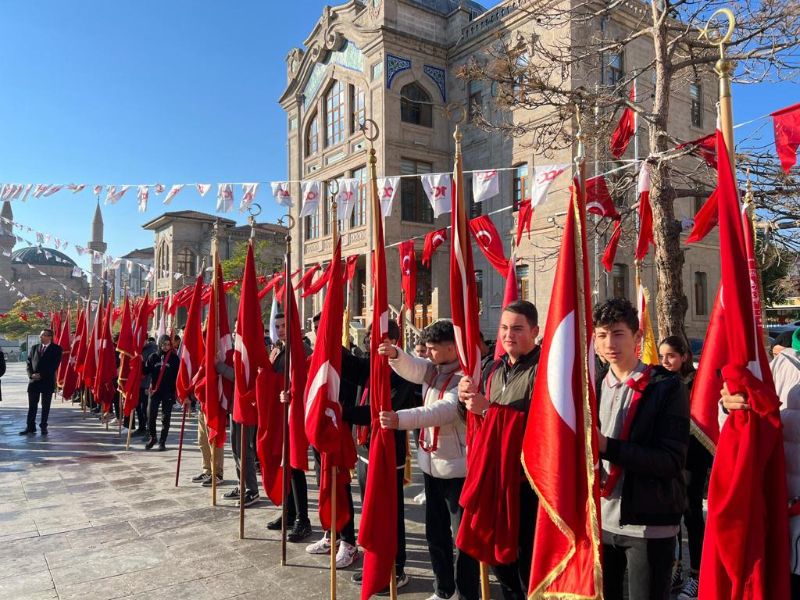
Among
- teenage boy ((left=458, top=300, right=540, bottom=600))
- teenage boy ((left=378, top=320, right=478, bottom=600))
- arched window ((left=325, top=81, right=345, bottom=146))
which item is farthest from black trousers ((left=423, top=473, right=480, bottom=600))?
arched window ((left=325, top=81, right=345, bottom=146))

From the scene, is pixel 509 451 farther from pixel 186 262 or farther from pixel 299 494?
pixel 186 262

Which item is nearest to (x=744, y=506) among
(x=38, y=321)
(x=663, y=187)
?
(x=663, y=187)

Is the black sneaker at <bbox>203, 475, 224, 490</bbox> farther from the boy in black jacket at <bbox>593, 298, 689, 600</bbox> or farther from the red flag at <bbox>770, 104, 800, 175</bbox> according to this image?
the red flag at <bbox>770, 104, 800, 175</bbox>

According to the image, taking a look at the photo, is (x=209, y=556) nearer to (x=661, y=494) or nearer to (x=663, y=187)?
(x=661, y=494)

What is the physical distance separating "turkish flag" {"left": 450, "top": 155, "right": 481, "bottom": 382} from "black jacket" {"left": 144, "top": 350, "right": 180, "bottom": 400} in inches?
294

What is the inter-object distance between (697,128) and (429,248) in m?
14.5

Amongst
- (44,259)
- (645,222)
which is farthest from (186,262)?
(44,259)

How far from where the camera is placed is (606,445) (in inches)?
104

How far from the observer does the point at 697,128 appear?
22109 mm

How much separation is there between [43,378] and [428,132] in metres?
17.5

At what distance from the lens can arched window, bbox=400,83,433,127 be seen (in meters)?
24.2

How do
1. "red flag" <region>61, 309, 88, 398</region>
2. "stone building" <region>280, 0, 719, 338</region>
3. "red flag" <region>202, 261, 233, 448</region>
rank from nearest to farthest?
"red flag" <region>202, 261, 233, 448</region> → "red flag" <region>61, 309, 88, 398</region> → "stone building" <region>280, 0, 719, 338</region>

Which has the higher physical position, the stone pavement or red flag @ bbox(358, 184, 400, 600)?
red flag @ bbox(358, 184, 400, 600)

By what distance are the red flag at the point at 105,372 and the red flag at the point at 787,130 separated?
40.1ft
